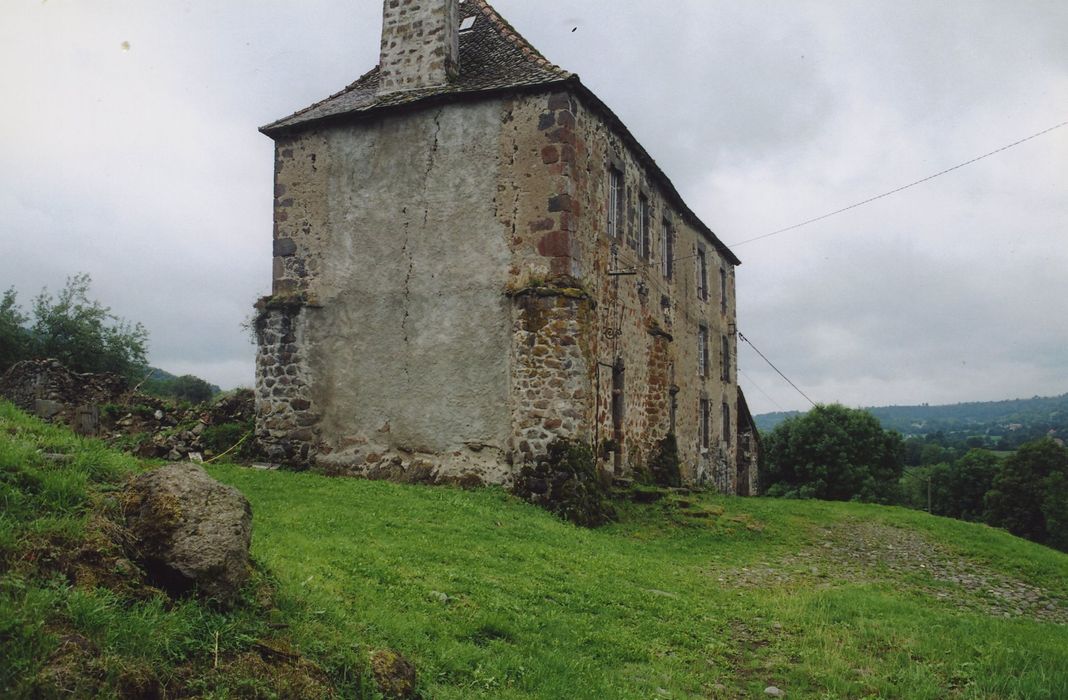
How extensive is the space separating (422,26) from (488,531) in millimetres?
10906

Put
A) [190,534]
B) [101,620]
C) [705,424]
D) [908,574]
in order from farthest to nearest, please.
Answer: [705,424] < [908,574] < [190,534] < [101,620]

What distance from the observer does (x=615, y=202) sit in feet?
53.1

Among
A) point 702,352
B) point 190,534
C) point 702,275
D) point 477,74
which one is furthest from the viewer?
point 702,275

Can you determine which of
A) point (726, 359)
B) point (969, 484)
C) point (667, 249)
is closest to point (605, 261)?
point (667, 249)

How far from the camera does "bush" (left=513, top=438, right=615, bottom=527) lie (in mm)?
12336

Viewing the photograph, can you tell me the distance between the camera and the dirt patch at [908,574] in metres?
9.97

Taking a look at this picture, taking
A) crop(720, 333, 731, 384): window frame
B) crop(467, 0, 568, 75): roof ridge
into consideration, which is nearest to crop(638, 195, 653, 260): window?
crop(467, 0, 568, 75): roof ridge

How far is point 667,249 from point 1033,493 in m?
34.3

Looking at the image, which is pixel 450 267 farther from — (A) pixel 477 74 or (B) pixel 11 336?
(B) pixel 11 336

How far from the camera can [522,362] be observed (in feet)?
43.4

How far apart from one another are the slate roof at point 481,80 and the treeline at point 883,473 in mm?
31940

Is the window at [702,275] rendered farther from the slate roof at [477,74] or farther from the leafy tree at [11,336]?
the leafy tree at [11,336]

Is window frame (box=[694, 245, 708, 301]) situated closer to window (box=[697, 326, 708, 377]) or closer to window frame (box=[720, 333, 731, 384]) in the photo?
window (box=[697, 326, 708, 377])

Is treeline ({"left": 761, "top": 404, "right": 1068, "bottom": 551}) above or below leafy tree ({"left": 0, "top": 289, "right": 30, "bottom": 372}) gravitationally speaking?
below
